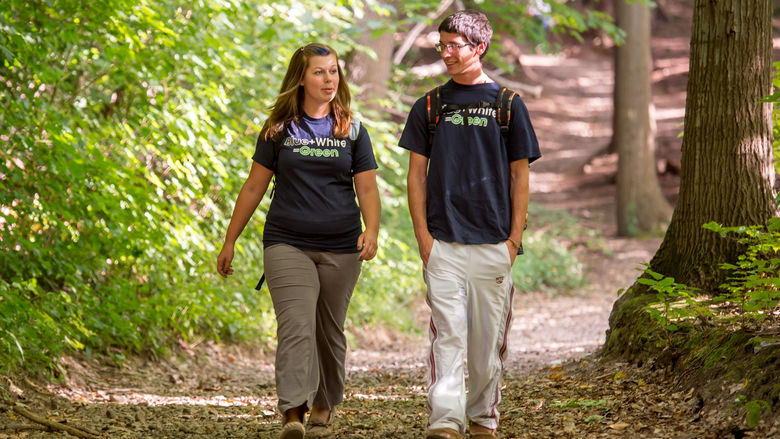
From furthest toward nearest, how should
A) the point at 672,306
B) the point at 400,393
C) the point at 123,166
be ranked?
the point at 123,166 → the point at 400,393 → the point at 672,306

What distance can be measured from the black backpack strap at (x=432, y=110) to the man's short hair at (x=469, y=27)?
0.31 m

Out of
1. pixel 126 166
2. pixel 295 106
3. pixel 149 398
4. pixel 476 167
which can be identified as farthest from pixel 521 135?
pixel 126 166

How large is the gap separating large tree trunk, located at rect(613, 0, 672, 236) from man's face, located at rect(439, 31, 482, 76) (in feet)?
41.7

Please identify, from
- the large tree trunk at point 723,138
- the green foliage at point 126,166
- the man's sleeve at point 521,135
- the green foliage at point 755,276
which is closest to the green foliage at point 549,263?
the green foliage at point 126,166

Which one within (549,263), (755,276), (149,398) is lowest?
(149,398)

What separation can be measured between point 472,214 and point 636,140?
42.6 feet

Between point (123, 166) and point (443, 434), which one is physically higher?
point (123, 166)

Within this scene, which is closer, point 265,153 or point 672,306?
point 265,153

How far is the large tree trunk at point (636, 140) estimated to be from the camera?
52.6 feet

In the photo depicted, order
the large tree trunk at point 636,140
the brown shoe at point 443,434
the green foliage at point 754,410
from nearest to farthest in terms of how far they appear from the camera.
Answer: the green foliage at point 754,410 < the brown shoe at point 443,434 < the large tree trunk at point 636,140

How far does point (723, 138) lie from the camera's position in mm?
5277

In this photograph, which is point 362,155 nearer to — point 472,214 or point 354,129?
point 354,129

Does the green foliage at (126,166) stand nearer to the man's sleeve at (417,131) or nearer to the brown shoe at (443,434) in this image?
the man's sleeve at (417,131)

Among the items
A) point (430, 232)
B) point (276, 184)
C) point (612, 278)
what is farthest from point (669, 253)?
point (612, 278)
